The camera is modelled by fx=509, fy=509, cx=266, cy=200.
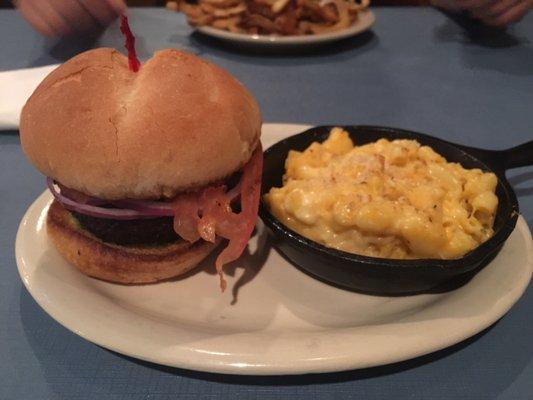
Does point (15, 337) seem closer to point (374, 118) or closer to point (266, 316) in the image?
point (266, 316)

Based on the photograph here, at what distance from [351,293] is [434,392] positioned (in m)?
0.35

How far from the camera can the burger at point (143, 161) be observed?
49.6 inches

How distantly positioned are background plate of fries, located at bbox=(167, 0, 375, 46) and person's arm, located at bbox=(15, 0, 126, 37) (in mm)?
388

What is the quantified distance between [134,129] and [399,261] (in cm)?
73

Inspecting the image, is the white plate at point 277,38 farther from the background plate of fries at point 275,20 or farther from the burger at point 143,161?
the burger at point 143,161

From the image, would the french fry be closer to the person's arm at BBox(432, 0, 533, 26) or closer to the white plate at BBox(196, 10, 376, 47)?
the white plate at BBox(196, 10, 376, 47)

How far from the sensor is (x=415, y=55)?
10.2ft

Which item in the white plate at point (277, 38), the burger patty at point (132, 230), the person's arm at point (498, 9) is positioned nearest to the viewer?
the burger patty at point (132, 230)

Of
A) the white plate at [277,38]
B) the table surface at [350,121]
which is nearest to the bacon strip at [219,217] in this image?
the table surface at [350,121]

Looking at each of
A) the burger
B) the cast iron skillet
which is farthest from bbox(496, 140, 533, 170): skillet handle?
the burger

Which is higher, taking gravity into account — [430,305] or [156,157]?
[156,157]

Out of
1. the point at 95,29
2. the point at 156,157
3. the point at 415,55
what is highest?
the point at 156,157

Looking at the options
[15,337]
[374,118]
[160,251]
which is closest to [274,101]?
[374,118]

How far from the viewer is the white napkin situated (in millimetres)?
2117
